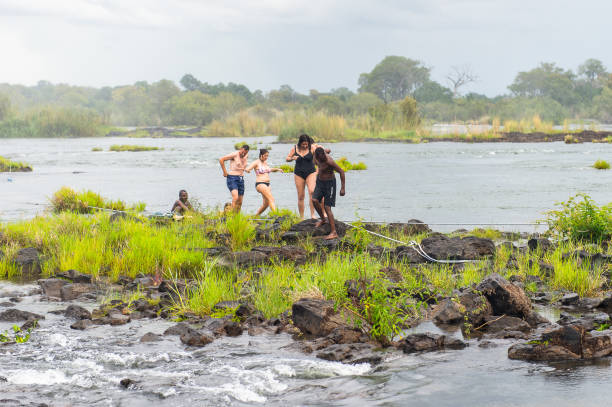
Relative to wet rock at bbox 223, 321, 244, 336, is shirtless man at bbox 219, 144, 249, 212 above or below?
above

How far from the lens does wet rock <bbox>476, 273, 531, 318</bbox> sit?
24.0ft

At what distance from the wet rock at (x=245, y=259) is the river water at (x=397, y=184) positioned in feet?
5.48

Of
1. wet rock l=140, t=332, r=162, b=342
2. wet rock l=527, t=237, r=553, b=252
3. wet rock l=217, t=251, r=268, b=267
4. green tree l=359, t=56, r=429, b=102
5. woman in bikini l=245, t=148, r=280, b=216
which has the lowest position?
wet rock l=140, t=332, r=162, b=342

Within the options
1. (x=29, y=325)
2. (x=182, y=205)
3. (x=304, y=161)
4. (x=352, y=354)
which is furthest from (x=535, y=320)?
(x=182, y=205)

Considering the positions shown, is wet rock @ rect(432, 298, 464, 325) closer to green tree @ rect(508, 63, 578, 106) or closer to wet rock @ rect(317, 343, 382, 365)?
wet rock @ rect(317, 343, 382, 365)

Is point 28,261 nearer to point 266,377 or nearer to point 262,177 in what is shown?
point 262,177

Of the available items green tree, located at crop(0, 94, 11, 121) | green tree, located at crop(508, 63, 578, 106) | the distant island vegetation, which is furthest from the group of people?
green tree, located at crop(508, 63, 578, 106)

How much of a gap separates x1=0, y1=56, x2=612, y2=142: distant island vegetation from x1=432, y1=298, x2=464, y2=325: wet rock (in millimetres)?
51721

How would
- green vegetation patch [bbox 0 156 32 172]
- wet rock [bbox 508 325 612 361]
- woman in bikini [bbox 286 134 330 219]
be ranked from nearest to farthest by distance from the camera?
wet rock [bbox 508 325 612 361] < woman in bikini [bbox 286 134 330 219] < green vegetation patch [bbox 0 156 32 172]

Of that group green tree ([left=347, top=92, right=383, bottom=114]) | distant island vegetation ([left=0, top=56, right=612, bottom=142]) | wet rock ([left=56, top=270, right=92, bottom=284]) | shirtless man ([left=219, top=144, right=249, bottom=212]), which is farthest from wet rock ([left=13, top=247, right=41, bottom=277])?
green tree ([left=347, top=92, right=383, bottom=114])

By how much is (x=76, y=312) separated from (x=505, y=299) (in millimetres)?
4962

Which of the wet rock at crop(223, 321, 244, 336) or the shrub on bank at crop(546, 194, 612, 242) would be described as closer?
the wet rock at crop(223, 321, 244, 336)

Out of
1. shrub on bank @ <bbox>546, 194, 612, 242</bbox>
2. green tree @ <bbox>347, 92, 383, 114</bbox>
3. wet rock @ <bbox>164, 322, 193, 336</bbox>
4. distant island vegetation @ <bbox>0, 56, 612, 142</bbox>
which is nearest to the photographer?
wet rock @ <bbox>164, 322, 193, 336</bbox>

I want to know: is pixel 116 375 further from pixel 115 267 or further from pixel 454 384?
pixel 115 267
